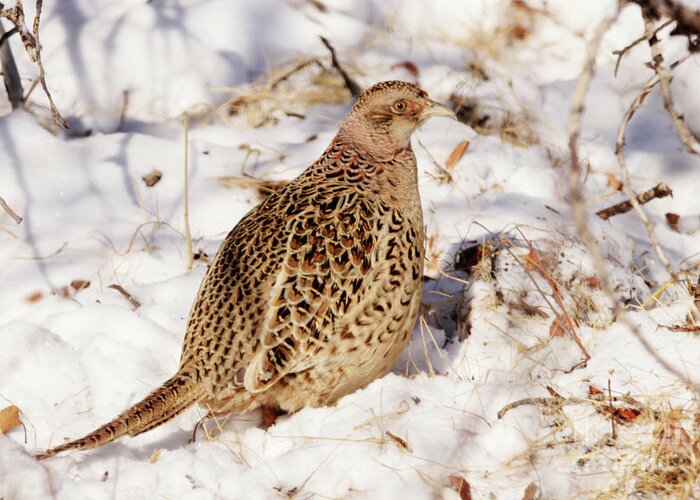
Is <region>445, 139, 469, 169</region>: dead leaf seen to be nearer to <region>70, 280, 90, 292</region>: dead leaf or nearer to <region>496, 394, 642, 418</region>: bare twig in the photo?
<region>496, 394, 642, 418</region>: bare twig

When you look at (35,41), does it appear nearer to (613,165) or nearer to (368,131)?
(368,131)

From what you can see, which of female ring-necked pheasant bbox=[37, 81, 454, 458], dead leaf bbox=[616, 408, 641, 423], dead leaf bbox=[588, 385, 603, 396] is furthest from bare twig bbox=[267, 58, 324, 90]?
dead leaf bbox=[616, 408, 641, 423]

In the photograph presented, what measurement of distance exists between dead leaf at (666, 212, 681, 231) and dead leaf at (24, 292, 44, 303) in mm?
3544

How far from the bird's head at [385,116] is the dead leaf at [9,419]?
5.84 feet

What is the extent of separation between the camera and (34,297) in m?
3.93

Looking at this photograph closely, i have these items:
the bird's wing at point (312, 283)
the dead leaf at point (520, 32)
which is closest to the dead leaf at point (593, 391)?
the bird's wing at point (312, 283)

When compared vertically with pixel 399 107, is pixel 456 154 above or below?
below

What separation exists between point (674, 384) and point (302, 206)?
5.19ft

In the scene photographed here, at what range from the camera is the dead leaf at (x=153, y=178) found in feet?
15.5

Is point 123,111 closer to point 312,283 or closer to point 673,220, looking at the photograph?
point 312,283

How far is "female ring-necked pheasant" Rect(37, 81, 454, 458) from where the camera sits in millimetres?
3090

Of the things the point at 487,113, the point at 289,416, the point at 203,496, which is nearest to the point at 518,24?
the point at 487,113

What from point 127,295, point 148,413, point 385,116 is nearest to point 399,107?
point 385,116

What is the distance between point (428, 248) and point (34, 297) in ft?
6.65
